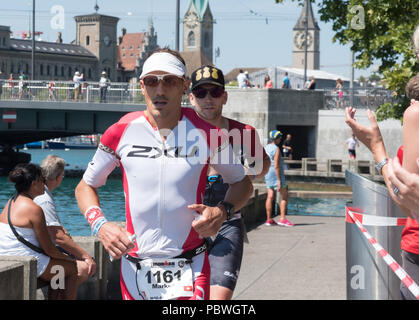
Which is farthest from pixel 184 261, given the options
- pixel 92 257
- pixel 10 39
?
pixel 10 39

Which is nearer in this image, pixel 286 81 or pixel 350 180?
pixel 350 180

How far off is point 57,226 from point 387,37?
11.2 meters

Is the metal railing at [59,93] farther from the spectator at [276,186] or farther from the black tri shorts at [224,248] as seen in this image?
the black tri shorts at [224,248]

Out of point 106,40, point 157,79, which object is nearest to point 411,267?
point 157,79

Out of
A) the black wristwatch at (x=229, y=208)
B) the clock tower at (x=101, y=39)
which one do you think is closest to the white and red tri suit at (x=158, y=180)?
the black wristwatch at (x=229, y=208)

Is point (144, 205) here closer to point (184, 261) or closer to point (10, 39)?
point (184, 261)

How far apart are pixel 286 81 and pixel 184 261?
38635mm

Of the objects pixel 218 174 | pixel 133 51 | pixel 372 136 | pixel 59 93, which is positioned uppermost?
pixel 133 51

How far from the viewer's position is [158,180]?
3586mm

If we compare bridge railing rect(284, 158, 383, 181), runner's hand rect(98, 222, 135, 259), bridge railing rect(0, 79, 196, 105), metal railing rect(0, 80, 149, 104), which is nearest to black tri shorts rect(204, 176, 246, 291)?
runner's hand rect(98, 222, 135, 259)

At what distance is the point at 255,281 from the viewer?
846 cm

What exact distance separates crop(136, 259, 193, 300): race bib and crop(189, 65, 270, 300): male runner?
1.28 metres

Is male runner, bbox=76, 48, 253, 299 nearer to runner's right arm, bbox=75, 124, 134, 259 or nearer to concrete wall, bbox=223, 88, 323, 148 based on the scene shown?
runner's right arm, bbox=75, 124, 134, 259

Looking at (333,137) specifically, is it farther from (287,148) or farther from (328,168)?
(328,168)
